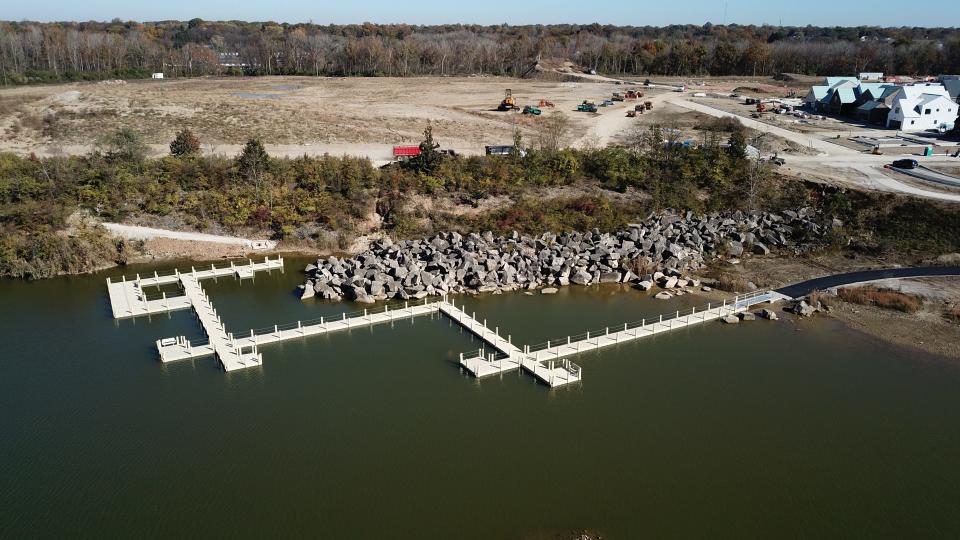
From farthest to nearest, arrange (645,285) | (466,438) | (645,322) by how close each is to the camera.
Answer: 1. (645,285)
2. (645,322)
3. (466,438)

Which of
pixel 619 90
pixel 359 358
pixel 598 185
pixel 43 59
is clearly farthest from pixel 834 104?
pixel 43 59

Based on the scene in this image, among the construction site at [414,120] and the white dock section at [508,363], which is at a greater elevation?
the construction site at [414,120]

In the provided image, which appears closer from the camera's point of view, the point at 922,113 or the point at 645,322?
the point at 645,322

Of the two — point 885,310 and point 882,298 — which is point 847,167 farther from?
point 885,310

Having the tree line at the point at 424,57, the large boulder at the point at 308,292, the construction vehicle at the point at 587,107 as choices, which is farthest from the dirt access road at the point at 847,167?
the tree line at the point at 424,57

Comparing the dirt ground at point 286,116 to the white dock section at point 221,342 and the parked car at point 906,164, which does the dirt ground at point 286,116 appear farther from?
the white dock section at point 221,342

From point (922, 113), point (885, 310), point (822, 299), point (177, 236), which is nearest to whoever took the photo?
point (885, 310)

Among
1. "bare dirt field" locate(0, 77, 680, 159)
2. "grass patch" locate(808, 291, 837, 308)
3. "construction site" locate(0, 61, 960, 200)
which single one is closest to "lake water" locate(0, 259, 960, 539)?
"grass patch" locate(808, 291, 837, 308)

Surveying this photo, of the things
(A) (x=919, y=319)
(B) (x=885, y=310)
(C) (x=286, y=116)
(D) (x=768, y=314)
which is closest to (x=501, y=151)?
(C) (x=286, y=116)
